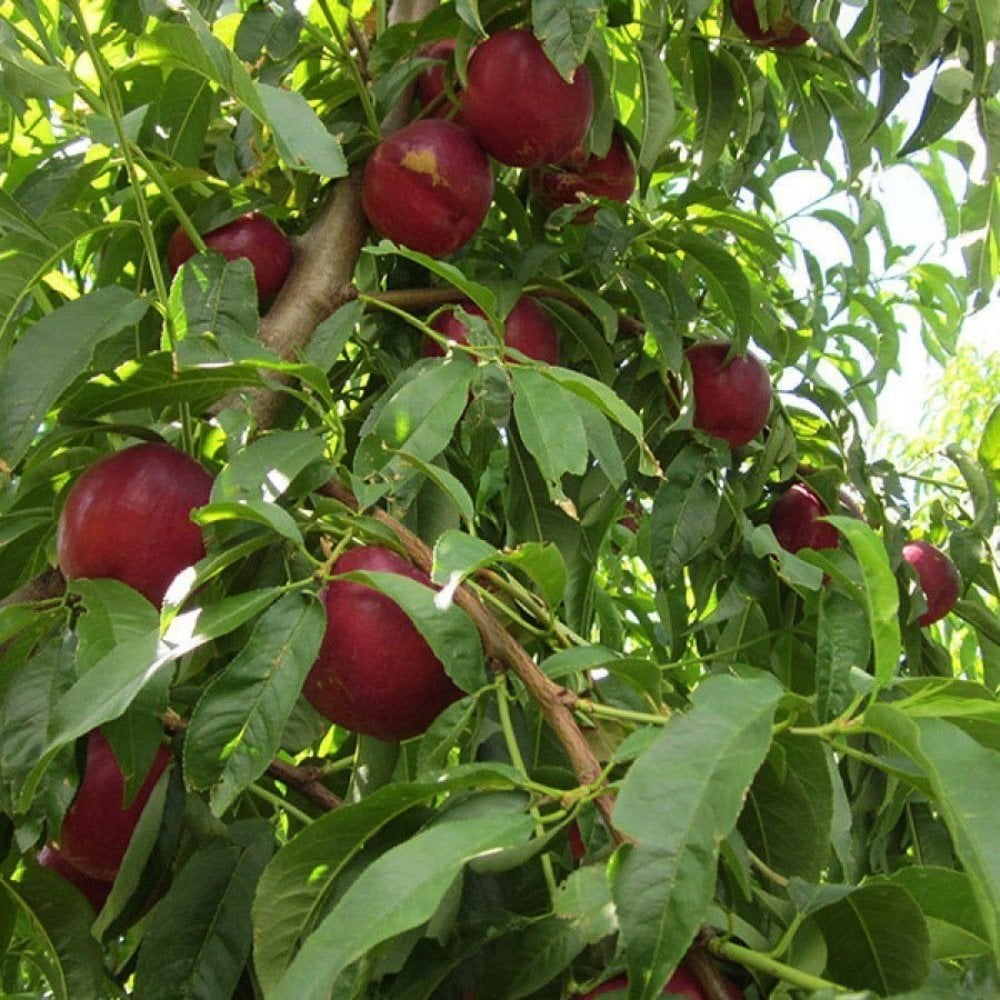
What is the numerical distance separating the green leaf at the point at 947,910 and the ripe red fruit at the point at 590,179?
0.72 meters

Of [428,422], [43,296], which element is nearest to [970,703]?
[428,422]

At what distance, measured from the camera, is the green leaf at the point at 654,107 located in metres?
1.17

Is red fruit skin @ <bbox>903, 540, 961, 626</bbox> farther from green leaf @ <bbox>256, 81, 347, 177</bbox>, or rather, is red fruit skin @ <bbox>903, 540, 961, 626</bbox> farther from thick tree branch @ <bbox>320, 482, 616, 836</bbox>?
green leaf @ <bbox>256, 81, 347, 177</bbox>

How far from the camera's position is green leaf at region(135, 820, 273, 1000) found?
2.57 ft

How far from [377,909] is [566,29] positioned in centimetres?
68

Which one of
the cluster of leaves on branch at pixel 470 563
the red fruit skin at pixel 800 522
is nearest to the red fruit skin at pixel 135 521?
the cluster of leaves on branch at pixel 470 563

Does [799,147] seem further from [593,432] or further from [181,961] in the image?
[181,961]

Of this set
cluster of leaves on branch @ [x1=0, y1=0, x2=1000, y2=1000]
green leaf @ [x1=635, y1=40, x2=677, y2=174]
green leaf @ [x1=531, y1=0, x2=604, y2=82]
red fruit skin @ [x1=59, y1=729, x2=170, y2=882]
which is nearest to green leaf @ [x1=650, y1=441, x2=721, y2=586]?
cluster of leaves on branch @ [x1=0, y1=0, x2=1000, y2=1000]

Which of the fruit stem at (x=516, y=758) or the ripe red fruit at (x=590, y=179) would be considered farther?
the ripe red fruit at (x=590, y=179)

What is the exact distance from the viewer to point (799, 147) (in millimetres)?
1406

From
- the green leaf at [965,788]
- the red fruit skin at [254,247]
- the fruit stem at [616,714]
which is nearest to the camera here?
the green leaf at [965,788]

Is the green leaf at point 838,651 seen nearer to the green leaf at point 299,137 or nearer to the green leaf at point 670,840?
the green leaf at point 670,840

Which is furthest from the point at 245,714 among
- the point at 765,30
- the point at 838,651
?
the point at 765,30

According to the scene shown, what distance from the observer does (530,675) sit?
0.75 meters
